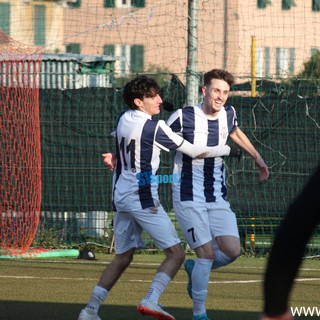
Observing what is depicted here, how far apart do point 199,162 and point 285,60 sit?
7.60 metres

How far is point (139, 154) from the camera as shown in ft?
25.7

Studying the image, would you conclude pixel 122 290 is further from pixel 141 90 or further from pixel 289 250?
pixel 289 250

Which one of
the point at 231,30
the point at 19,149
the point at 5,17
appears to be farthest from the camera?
the point at 5,17

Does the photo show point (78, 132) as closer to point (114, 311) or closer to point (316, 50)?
point (316, 50)

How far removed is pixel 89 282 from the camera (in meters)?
11.0

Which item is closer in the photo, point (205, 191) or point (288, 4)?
point (205, 191)

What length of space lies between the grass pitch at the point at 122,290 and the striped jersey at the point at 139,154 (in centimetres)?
100

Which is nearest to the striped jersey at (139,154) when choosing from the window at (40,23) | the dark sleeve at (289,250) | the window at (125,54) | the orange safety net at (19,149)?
the dark sleeve at (289,250)

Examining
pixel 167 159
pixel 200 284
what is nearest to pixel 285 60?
pixel 167 159

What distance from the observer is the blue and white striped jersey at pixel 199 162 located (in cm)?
810

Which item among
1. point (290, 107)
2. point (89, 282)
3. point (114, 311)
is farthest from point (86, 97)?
point (114, 311)

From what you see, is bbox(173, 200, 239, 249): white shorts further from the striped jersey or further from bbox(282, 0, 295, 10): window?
bbox(282, 0, 295, 10): window

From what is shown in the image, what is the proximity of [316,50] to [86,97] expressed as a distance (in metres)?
3.20

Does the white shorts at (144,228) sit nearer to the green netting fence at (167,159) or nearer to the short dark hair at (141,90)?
the short dark hair at (141,90)
